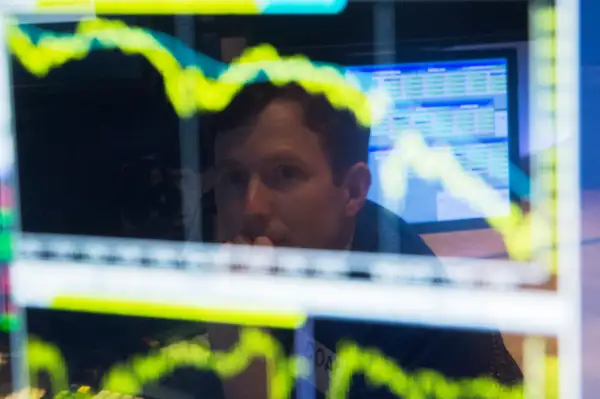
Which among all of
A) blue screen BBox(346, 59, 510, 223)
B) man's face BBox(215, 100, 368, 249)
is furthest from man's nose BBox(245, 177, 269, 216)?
blue screen BBox(346, 59, 510, 223)

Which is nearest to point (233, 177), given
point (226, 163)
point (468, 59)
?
point (226, 163)

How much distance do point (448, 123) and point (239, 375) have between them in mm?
341

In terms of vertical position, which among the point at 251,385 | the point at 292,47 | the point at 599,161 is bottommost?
the point at 251,385

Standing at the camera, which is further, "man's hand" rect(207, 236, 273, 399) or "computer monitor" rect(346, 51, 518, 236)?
"man's hand" rect(207, 236, 273, 399)

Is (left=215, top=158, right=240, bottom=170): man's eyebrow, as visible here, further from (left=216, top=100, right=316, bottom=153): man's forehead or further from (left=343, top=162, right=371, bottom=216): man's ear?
(left=343, top=162, right=371, bottom=216): man's ear

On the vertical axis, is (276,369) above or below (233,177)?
below

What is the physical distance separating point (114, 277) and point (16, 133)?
20 centimetres

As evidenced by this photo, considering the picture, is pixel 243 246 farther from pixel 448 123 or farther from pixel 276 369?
pixel 448 123

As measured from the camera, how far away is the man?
773 mm

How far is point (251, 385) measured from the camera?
85 centimetres

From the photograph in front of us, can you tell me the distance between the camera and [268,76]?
0.80m

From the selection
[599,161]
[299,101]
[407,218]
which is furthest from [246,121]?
[599,161]

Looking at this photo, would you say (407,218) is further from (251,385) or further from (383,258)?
(251,385)

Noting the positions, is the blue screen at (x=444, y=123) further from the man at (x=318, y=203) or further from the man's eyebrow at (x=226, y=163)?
the man's eyebrow at (x=226, y=163)
